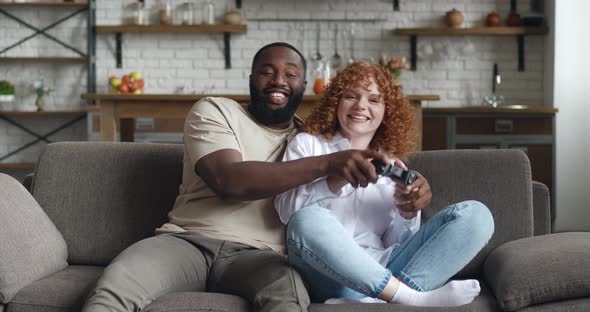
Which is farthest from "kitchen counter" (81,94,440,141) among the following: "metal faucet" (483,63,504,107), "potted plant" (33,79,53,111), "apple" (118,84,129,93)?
"potted plant" (33,79,53,111)

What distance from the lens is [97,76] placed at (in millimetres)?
6816

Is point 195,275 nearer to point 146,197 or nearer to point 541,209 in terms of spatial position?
point 146,197

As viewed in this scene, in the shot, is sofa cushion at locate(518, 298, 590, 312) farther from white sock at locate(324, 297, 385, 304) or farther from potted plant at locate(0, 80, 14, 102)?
potted plant at locate(0, 80, 14, 102)

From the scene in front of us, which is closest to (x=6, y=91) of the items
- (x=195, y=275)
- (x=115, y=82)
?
(x=115, y=82)

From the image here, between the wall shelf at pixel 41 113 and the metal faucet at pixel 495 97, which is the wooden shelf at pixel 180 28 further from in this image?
the metal faucet at pixel 495 97

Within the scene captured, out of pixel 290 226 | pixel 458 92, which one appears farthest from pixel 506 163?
pixel 458 92

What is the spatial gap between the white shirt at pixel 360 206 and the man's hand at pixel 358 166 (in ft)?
0.57

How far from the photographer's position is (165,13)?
664cm

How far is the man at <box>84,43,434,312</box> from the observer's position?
1.94 m

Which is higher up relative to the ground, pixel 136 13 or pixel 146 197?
pixel 136 13

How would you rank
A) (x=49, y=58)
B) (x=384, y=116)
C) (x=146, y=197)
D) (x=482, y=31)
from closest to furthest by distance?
(x=384, y=116), (x=146, y=197), (x=482, y=31), (x=49, y=58)

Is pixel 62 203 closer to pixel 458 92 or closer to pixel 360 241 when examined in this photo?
pixel 360 241

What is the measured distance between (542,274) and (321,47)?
4954mm

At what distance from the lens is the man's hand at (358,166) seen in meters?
1.99
